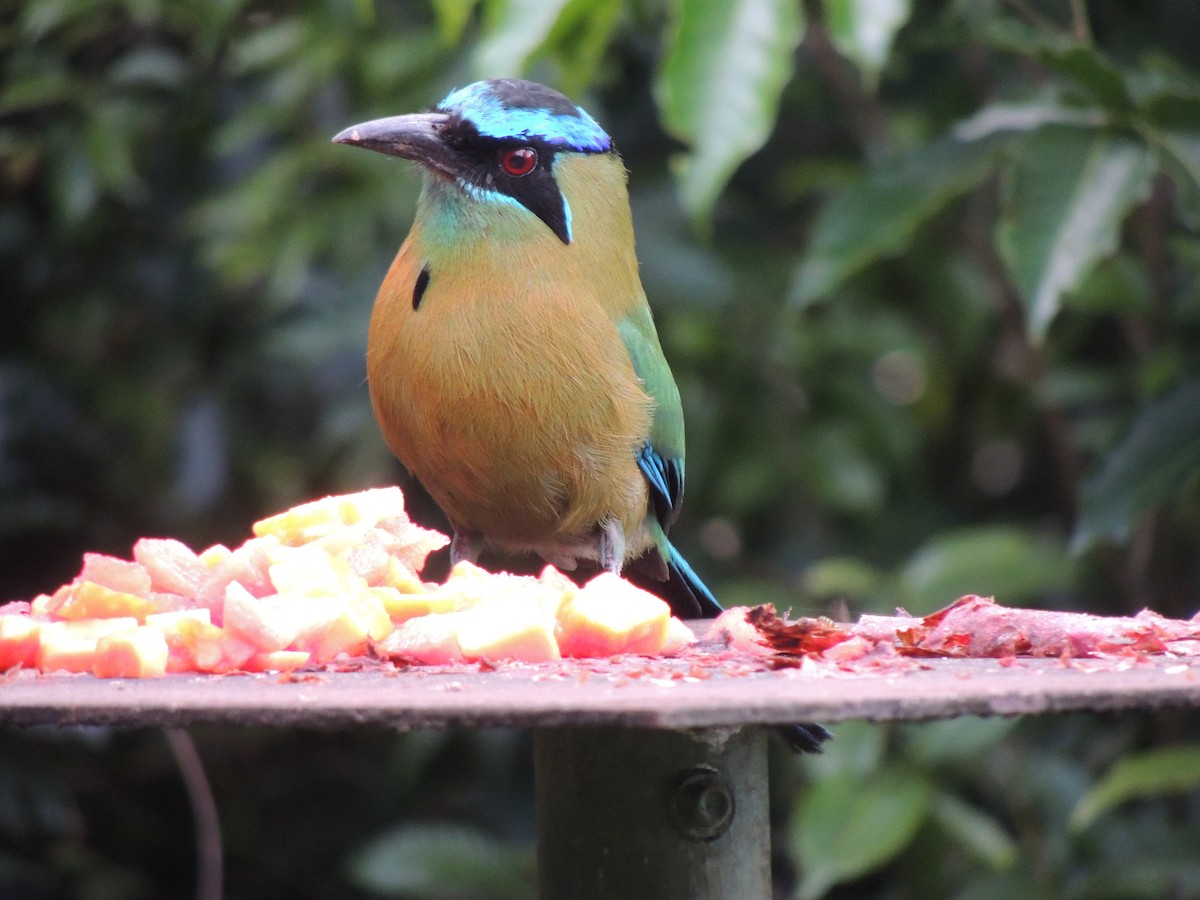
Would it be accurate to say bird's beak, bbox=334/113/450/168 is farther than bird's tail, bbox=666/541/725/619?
No

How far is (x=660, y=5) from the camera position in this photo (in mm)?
4473

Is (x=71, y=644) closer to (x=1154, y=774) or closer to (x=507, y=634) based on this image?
(x=507, y=634)

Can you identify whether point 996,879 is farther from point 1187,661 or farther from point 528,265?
point 1187,661

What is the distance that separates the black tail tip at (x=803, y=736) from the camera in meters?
2.71

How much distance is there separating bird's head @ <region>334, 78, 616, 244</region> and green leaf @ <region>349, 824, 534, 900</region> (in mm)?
1968

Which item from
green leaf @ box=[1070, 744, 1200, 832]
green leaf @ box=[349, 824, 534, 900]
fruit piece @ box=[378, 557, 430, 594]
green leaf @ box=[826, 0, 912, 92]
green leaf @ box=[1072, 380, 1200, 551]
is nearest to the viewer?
fruit piece @ box=[378, 557, 430, 594]

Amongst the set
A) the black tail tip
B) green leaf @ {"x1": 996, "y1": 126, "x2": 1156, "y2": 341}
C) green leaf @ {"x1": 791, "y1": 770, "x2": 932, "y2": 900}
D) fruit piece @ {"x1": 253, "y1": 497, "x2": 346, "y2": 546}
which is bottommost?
green leaf @ {"x1": 791, "y1": 770, "x2": 932, "y2": 900}

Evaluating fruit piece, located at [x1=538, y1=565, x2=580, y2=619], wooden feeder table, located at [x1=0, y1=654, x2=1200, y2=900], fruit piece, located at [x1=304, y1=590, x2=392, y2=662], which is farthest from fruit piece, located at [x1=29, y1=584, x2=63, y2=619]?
fruit piece, located at [x1=538, y1=565, x2=580, y2=619]

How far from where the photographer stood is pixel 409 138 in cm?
330

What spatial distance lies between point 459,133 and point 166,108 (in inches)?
88.3

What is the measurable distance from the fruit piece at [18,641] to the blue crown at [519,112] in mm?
1603

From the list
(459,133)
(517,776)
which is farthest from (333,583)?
(517,776)

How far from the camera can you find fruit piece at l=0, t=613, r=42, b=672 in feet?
6.86

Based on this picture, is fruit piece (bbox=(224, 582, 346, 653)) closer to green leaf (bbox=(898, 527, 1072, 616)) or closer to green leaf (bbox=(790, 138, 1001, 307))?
green leaf (bbox=(790, 138, 1001, 307))
